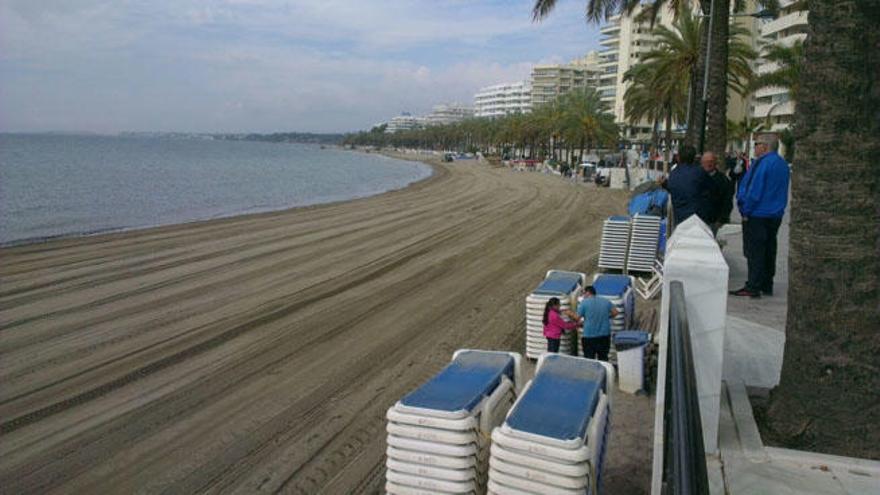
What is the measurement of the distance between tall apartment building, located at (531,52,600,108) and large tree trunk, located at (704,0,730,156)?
157m

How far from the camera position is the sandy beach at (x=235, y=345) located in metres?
6.31

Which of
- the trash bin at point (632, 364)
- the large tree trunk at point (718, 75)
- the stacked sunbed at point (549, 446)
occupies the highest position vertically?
the large tree trunk at point (718, 75)

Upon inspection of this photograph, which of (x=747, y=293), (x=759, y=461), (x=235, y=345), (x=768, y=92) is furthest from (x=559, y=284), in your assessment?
(x=768, y=92)

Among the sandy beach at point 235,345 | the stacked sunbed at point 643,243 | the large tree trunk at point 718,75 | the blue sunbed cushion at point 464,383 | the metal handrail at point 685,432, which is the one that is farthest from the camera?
the large tree trunk at point 718,75

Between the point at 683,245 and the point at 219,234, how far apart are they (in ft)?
68.2

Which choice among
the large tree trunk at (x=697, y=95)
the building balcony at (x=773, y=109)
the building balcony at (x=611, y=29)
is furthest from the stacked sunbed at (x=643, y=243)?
the building balcony at (x=611, y=29)

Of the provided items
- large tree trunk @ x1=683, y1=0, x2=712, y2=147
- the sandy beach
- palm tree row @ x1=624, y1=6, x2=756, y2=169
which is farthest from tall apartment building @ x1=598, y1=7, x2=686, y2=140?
the sandy beach

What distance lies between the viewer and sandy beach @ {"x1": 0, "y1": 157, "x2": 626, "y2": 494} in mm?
6309

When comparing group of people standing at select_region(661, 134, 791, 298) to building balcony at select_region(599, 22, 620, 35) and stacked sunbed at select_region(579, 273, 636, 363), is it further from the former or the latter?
building balcony at select_region(599, 22, 620, 35)

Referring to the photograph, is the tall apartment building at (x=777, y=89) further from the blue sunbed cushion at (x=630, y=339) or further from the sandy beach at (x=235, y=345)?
the blue sunbed cushion at (x=630, y=339)

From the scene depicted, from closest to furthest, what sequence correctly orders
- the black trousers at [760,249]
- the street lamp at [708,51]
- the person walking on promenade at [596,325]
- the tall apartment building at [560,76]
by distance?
the person walking on promenade at [596,325] < the black trousers at [760,249] < the street lamp at [708,51] < the tall apartment building at [560,76]

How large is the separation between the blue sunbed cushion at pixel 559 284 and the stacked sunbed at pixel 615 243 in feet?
14.5

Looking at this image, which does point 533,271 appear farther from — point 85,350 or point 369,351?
point 85,350

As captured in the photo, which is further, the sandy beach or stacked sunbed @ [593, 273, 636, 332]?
stacked sunbed @ [593, 273, 636, 332]
